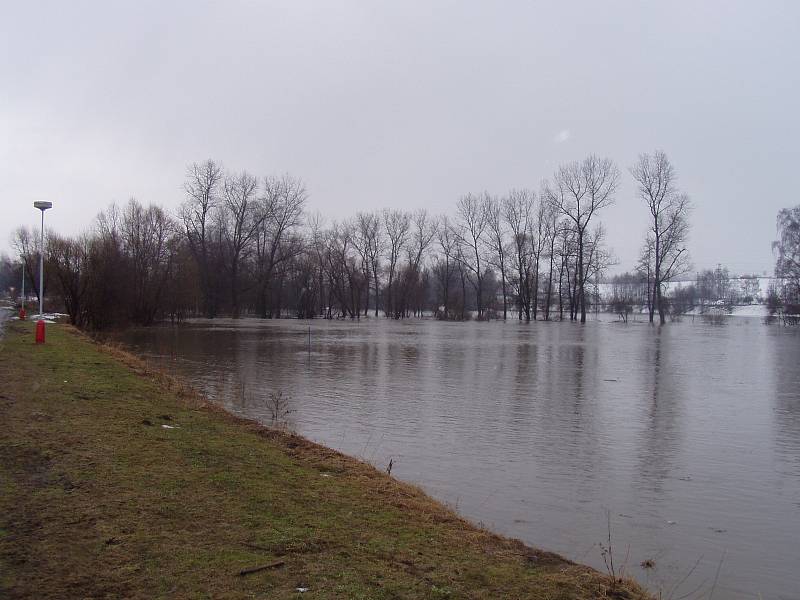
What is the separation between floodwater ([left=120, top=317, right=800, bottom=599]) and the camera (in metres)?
6.22

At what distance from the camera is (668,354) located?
92.1 ft

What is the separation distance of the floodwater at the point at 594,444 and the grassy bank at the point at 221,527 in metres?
1.27

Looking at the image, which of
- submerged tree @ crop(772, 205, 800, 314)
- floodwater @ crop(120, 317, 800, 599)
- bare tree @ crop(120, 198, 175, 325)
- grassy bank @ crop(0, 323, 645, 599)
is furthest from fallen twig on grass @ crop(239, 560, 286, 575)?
submerged tree @ crop(772, 205, 800, 314)

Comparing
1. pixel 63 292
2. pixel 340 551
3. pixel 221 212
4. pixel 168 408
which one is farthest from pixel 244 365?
pixel 221 212

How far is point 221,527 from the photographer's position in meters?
4.96

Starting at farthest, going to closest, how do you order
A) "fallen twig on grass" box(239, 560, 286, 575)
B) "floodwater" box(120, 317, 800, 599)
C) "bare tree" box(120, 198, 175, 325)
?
1. "bare tree" box(120, 198, 175, 325)
2. "floodwater" box(120, 317, 800, 599)
3. "fallen twig on grass" box(239, 560, 286, 575)

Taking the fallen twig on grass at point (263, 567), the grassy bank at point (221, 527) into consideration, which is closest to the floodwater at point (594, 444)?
the grassy bank at point (221, 527)

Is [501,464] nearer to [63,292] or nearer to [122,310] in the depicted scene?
[63,292]

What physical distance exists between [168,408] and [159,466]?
166 inches

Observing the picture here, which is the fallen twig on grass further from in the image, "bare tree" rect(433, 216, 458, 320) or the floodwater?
"bare tree" rect(433, 216, 458, 320)

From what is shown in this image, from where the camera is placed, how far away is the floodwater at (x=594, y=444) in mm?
6223

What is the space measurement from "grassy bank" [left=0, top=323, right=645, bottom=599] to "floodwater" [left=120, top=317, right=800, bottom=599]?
1270 mm

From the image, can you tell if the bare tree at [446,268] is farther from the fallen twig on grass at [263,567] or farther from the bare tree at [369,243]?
the fallen twig on grass at [263,567]

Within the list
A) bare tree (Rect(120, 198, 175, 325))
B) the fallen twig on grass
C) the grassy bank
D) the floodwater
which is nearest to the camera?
the grassy bank
